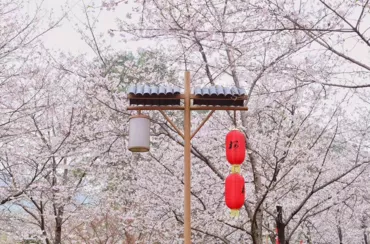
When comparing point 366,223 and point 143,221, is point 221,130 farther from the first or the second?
point 366,223

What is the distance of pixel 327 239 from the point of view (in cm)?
1546

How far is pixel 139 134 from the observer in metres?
5.19

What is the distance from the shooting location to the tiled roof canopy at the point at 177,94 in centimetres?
519

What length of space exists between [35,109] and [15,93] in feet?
2.85

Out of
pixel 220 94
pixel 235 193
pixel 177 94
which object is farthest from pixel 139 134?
pixel 235 193

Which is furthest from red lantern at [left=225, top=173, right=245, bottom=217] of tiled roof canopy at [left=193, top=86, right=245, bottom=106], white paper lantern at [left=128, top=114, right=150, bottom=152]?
white paper lantern at [left=128, top=114, right=150, bottom=152]

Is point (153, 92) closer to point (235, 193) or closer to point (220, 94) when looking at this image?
point (220, 94)

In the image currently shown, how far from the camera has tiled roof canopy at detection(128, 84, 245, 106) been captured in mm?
5191

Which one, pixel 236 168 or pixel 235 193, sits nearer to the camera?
pixel 235 193

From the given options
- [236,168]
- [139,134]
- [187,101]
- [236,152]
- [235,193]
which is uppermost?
[187,101]

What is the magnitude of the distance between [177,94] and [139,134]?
2.07 feet

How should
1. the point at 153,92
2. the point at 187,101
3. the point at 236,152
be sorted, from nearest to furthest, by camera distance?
the point at 153,92 < the point at 187,101 < the point at 236,152

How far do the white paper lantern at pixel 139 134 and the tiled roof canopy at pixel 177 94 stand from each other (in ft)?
0.75

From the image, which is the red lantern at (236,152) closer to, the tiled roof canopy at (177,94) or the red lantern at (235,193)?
the red lantern at (235,193)
